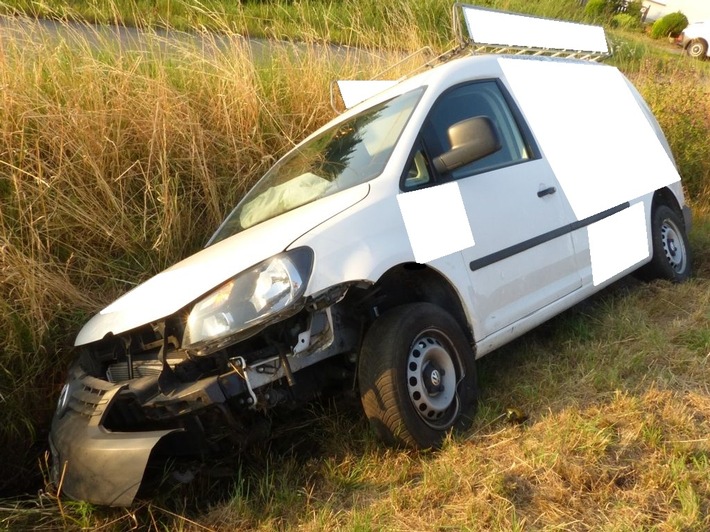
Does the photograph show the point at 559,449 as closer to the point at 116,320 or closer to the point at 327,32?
the point at 116,320

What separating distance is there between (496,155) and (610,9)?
18.4 m

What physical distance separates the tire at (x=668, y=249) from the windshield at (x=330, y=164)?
2.28 metres

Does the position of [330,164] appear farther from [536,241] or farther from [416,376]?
[416,376]

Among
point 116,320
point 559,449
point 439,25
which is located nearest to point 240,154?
point 116,320

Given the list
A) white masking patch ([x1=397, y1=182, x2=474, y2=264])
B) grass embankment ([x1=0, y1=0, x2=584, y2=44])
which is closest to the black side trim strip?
white masking patch ([x1=397, y1=182, x2=474, y2=264])

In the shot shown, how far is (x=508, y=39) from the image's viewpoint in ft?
14.8

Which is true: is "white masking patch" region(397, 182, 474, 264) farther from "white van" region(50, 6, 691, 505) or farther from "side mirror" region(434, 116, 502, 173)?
"side mirror" region(434, 116, 502, 173)

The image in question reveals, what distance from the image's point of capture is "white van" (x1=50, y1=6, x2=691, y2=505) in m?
2.55

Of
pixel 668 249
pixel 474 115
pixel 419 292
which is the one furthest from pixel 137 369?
pixel 668 249

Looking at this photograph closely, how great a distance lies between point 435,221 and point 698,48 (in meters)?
18.8

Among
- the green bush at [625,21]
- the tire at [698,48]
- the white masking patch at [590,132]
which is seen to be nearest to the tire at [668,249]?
the white masking patch at [590,132]

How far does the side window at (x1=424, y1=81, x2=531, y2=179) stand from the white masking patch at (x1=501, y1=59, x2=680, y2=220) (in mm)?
173

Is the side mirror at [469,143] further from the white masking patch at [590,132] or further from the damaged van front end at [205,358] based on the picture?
the white masking patch at [590,132]

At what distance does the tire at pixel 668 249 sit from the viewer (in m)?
4.68
